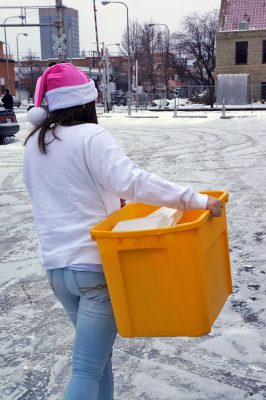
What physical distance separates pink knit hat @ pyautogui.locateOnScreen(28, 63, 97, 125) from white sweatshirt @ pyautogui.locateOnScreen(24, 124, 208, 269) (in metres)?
0.11

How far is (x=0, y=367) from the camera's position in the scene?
3.25 meters

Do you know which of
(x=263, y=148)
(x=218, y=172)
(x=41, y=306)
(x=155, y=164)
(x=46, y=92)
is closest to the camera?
(x=46, y=92)

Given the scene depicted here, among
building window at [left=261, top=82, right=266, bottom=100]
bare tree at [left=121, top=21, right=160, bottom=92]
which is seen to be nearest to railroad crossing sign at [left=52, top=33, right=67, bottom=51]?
building window at [left=261, top=82, right=266, bottom=100]

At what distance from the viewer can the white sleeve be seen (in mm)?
2029

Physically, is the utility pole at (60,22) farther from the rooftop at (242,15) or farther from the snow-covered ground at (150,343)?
the rooftop at (242,15)

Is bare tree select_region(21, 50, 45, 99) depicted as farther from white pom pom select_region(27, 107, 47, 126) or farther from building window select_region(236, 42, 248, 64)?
white pom pom select_region(27, 107, 47, 126)

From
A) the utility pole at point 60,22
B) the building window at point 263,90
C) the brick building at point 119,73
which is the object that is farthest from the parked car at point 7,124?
the brick building at point 119,73

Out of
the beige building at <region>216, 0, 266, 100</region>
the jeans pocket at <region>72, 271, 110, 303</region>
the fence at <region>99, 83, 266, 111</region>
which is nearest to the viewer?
the jeans pocket at <region>72, 271, 110, 303</region>

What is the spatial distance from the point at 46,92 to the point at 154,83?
66.0m

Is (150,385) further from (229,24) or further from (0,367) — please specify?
(229,24)

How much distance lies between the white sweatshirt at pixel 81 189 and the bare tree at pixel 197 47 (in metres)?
61.5

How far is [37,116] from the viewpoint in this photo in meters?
2.21

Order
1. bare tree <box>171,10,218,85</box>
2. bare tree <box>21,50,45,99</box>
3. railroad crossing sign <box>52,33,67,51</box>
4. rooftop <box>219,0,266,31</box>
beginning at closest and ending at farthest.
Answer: railroad crossing sign <box>52,33,67,51</box> < rooftop <box>219,0,266,31</box> < bare tree <box>171,10,218,85</box> < bare tree <box>21,50,45,99</box>

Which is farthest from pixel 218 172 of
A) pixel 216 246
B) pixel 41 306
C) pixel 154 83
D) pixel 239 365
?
pixel 154 83
